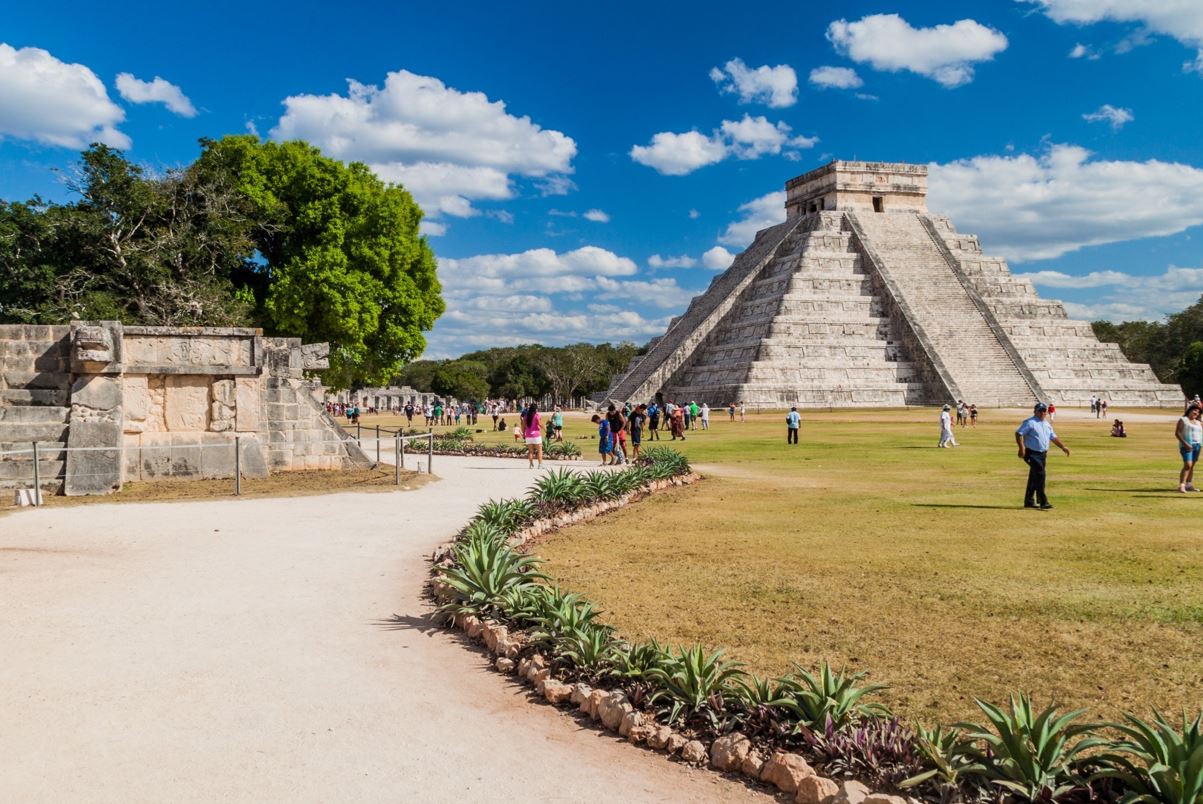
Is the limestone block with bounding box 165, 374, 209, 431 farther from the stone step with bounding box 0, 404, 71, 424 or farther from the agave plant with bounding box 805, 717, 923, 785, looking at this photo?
the agave plant with bounding box 805, 717, 923, 785

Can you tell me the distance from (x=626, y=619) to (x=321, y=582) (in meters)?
2.96

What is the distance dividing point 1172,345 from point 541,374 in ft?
199

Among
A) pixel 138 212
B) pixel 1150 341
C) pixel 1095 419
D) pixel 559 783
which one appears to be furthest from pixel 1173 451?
pixel 1150 341

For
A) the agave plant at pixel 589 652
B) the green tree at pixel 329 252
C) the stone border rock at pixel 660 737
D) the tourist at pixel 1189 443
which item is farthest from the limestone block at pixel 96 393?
the tourist at pixel 1189 443

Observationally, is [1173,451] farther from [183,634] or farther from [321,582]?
[183,634]

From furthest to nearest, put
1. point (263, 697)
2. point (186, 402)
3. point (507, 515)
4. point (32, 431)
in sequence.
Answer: point (186, 402), point (32, 431), point (507, 515), point (263, 697)

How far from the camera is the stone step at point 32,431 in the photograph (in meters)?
12.5

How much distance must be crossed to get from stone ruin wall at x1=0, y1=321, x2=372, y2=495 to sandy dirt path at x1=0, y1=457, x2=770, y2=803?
15.9 feet

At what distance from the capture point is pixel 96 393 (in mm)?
12938

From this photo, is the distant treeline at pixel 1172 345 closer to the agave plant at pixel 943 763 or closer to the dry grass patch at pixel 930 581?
the dry grass patch at pixel 930 581

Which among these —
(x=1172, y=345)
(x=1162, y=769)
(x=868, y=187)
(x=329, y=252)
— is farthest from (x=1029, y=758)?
(x=1172, y=345)

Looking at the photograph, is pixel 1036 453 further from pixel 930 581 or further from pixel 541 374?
pixel 541 374

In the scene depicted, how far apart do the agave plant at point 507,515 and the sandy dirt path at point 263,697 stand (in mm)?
1082

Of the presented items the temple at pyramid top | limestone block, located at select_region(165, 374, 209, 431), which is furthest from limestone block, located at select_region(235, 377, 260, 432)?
the temple at pyramid top
